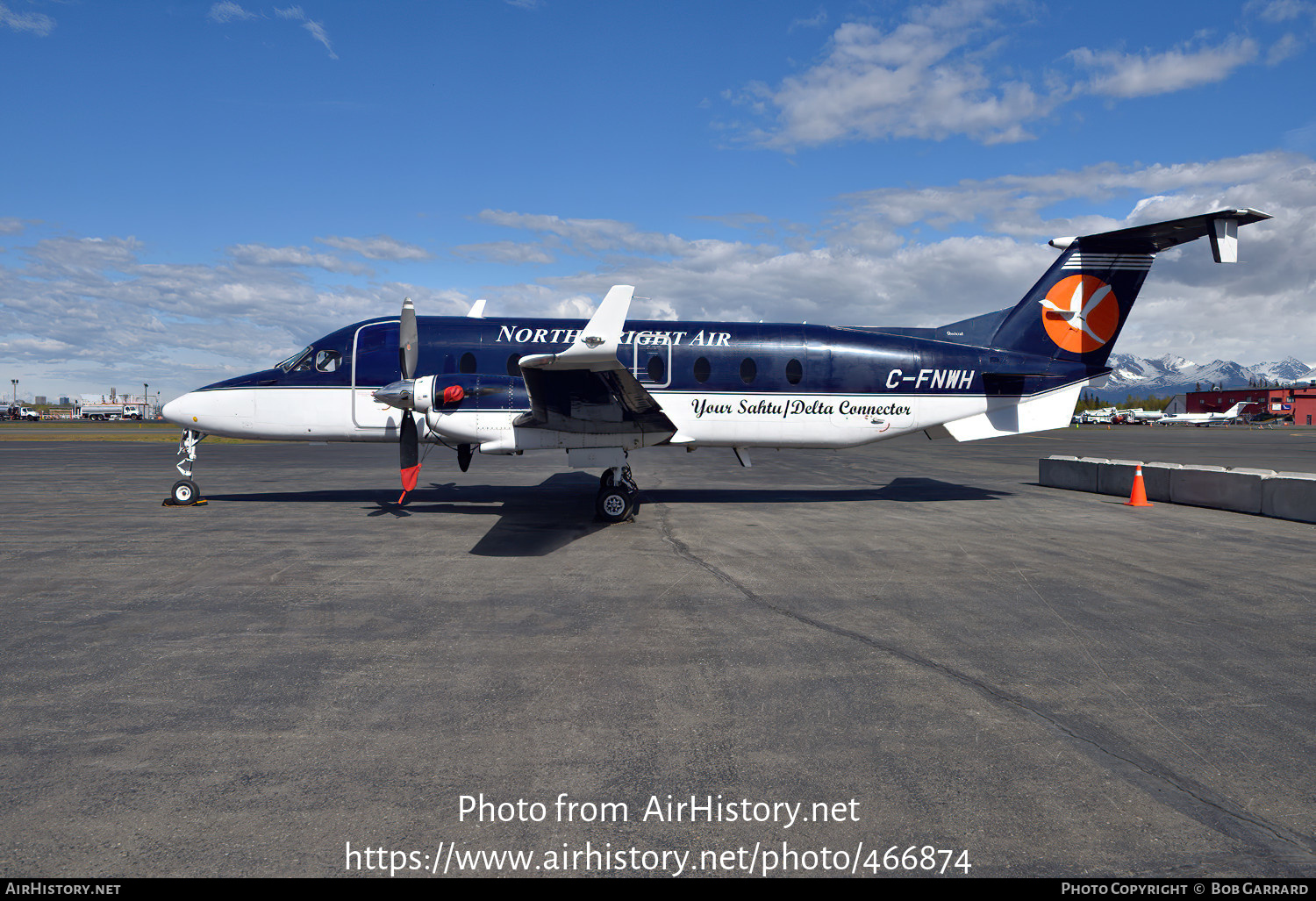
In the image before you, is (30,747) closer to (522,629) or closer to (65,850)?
(65,850)

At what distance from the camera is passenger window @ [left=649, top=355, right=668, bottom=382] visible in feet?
47.1

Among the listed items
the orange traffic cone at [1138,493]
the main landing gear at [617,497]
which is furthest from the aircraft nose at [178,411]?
the orange traffic cone at [1138,493]

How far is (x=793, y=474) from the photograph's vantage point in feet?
72.9

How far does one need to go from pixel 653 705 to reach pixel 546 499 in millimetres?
10830

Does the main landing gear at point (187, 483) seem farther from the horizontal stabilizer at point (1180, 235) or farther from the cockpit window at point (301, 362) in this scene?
the horizontal stabilizer at point (1180, 235)

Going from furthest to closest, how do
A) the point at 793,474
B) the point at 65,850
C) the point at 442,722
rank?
the point at 793,474
the point at 442,722
the point at 65,850

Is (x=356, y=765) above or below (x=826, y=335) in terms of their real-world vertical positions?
below

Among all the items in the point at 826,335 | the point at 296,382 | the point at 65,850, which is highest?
the point at 826,335

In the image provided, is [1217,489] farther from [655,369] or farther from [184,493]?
[184,493]

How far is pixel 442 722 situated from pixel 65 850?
188 cm

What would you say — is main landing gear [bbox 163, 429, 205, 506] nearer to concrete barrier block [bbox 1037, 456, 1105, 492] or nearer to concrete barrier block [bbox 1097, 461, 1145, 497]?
concrete barrier block [bbox 1037, 456, 1105, 492]

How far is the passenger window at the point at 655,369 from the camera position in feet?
47.1

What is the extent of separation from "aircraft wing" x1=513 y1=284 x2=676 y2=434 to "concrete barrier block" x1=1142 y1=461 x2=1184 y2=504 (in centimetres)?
1122

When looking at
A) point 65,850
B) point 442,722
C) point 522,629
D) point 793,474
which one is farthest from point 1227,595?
point 793,474
